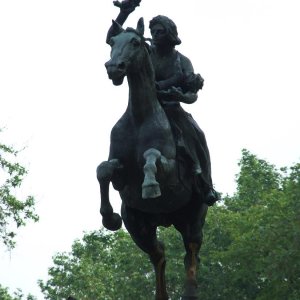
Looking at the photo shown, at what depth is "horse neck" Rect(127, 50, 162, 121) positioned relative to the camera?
11.8 meters

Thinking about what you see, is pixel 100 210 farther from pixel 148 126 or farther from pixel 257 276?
pixel 257 276

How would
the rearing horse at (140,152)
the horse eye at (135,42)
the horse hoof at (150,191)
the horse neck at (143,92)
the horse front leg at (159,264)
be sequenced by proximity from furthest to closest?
the horse front leg at (159,264) < the horse neck at (143,92) < the horse eye at (135,42) < the rearing horse at (140,152) < the horse hoof at (150,191)

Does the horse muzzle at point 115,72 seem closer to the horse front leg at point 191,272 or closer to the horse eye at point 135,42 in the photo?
the horse eye at point 135,42

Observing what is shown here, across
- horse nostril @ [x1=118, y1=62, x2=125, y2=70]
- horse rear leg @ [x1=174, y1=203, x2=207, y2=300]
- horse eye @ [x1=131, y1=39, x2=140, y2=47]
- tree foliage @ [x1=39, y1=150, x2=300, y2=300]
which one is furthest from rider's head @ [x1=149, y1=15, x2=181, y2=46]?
tree foliage @ [x1=39, y1=150, x2=300, y2=300]

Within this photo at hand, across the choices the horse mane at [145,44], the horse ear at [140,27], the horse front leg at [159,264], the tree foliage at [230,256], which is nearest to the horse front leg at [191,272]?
the horse front leg at [159,264]

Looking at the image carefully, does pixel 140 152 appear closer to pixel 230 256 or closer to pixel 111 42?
pixel 111 42

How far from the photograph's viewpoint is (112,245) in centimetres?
6284

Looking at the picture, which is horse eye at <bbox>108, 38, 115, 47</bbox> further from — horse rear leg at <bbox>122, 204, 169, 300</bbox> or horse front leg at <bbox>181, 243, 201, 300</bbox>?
horse front leg at <bbox>181, 243, 201, 300</bbox>

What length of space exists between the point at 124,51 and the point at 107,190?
175 centimetres

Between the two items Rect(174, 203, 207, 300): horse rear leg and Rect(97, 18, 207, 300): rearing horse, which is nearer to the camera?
Rect(97, 18, 207, 300): rearing horse

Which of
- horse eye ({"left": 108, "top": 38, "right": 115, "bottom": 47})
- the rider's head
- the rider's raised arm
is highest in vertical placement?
the rider's raised arm

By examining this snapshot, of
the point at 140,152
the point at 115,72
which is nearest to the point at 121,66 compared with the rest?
the point at 115,72

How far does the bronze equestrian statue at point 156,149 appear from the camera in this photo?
37.9 feet

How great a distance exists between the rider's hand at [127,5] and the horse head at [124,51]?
0.81 meters
